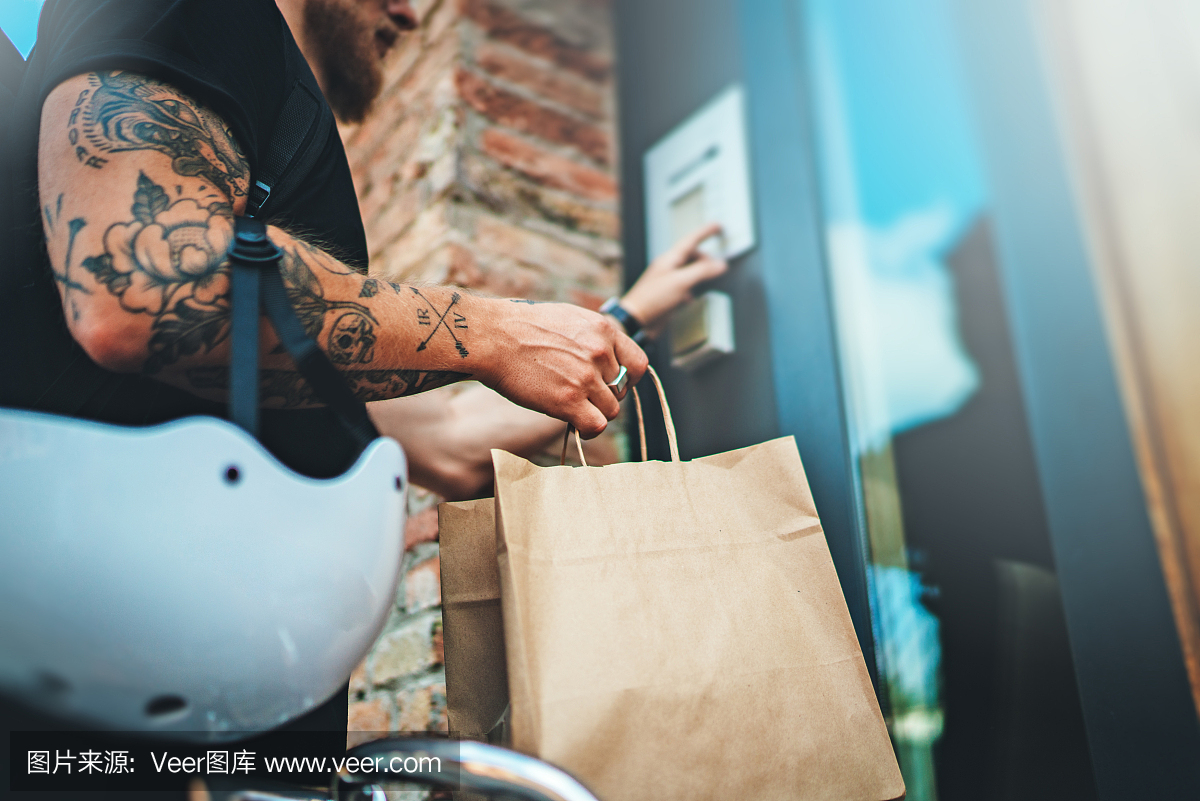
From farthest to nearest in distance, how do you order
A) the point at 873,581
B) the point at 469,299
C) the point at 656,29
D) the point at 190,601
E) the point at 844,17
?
the point at 656,29
the point at 844,17
the point at 873,581
the point at 469,299
the point at 190,601

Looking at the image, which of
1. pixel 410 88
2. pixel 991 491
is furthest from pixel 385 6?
pixel 991 491

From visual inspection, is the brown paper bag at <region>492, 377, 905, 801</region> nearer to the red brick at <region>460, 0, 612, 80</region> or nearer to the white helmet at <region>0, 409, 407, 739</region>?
the white helmet at <region>0, 409, 407, 739</region>

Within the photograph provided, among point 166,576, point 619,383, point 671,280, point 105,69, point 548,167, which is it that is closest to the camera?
point 166,576

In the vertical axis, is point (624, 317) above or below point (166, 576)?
above

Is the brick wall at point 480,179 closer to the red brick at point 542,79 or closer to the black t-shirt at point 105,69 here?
the red brick at point 542,79

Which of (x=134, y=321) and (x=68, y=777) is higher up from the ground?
(x=134, y=321)

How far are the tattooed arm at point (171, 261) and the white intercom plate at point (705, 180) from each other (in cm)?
65

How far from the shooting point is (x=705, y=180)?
122 cm

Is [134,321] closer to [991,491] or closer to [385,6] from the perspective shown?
[385,6]

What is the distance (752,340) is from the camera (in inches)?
44.1

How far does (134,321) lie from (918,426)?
118 cm

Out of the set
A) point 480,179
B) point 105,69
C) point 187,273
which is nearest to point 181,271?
point 187,273

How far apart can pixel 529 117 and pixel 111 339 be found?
1.03 meters

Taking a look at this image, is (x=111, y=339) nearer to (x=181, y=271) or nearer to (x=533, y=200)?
(x=181, y=271)
